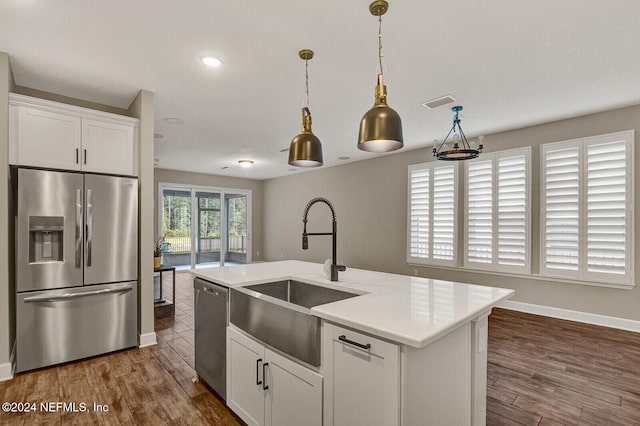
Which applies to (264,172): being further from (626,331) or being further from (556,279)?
(626,331)

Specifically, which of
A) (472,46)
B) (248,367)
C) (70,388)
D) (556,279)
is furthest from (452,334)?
(556,279)

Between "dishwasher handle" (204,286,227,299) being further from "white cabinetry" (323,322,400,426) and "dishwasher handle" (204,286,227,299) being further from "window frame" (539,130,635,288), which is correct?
"window frame" (539,130,635,288)

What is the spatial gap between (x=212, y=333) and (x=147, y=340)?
1.44 metres

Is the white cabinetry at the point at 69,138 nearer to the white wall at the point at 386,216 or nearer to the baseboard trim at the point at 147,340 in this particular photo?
the baseboard trim at the point at 147,340

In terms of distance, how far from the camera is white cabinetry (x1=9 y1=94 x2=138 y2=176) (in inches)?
108

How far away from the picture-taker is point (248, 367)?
1.92 meters

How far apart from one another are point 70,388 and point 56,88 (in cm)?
287

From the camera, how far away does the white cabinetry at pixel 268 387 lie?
1523 millimetres

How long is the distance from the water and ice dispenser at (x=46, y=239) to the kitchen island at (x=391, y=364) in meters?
2.08

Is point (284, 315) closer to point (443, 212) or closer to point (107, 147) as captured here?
point (107, 147)

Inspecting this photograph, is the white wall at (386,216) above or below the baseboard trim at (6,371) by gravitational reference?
above

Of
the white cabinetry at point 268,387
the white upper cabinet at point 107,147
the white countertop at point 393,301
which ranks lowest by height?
the white cabinetry at point 268,387

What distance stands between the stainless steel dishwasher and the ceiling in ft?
6.18

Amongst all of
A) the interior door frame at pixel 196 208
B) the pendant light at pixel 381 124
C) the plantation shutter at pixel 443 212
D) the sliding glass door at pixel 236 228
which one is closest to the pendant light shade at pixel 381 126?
the pendant light at pixel 381 124
